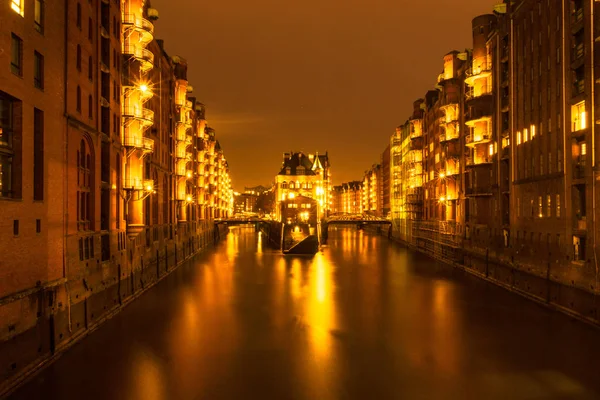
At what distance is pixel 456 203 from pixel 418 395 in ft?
161

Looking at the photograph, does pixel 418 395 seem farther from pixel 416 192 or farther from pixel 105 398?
pixel 416 192

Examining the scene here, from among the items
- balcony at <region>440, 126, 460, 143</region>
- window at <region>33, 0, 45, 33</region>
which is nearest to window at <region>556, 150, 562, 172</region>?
balcony at <region>440, 126, 460, 143</region>

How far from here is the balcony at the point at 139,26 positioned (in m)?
38.5

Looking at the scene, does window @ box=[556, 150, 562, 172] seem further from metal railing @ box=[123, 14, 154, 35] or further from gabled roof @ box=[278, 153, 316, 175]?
gabled roof @ box=[278, 153, 316, 175]

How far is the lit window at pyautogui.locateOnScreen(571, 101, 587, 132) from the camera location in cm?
3222

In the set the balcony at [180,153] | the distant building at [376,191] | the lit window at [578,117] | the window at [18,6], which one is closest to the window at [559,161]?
the lit window at [578,117]

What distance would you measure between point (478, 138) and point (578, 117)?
751 inches

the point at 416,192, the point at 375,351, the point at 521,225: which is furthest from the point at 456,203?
the point at 375,351

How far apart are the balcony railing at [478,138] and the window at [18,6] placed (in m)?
40.9

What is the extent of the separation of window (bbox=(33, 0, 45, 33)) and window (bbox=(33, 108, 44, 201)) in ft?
11.7

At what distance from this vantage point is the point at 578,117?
32875mm

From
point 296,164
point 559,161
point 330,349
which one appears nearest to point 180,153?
point 559,161

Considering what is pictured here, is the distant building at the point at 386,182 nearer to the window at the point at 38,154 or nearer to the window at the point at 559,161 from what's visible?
the window at the point at 559,161

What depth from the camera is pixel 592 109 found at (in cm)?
3017
